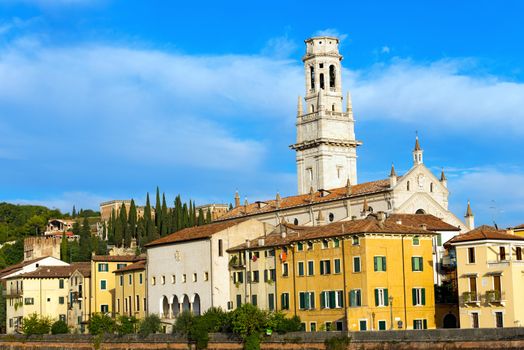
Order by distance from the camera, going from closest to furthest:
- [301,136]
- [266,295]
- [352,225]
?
[352,225], [266,295], [301,136]

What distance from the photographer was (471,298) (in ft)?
197

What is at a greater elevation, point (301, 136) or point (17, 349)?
point (301, 136)

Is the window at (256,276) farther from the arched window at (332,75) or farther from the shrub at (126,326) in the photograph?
the arched window at (332,75)

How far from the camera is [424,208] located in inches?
3406

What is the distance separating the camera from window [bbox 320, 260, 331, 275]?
65375 mm

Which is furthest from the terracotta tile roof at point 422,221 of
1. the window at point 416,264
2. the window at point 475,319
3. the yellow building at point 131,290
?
the yellow building at point 131,290

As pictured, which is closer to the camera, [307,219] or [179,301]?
[179,301]

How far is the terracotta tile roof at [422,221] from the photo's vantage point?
75.4 m

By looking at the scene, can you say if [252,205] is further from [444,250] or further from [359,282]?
[359,282]

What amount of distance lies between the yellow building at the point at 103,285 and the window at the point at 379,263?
115 feet

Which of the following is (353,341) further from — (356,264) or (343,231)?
(343,231)

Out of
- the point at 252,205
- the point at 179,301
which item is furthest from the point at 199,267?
the point at 252,205

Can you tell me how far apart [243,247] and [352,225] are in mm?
11252

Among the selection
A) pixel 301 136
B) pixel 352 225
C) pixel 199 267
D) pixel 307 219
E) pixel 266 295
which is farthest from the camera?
pixel 301 136
